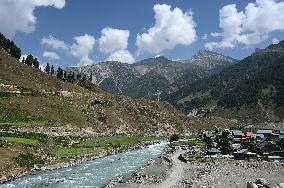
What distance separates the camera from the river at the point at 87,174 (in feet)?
259

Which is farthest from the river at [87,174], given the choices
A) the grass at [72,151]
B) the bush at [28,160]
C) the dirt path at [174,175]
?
the dirt path at [174,175]

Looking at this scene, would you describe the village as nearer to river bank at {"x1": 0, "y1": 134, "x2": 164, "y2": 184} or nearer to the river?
the river

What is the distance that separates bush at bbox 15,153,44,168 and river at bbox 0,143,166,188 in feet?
14.8

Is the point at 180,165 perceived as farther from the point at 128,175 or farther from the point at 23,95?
the point at 23,95

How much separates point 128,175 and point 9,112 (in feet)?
264

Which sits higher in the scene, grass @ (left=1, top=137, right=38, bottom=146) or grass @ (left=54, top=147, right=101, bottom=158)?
grass @ (left=1, top=137, right=38, bottom=146)

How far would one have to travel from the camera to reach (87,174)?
91000 millimetres

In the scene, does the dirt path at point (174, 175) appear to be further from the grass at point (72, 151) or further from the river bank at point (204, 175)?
the grass at point (72, 151)

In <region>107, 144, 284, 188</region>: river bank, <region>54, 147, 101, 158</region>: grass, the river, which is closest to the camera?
<region>107, 144, 284, 188</region>: river bank

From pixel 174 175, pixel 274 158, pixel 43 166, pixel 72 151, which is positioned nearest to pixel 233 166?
pixel 174 175

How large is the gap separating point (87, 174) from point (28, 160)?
14.6m

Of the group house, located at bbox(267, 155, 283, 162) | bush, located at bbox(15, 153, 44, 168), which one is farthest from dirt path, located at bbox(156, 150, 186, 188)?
bush, located at bbox(15, 153, 44, 168)

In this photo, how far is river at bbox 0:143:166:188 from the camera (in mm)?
79000

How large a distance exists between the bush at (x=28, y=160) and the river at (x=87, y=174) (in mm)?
4510
